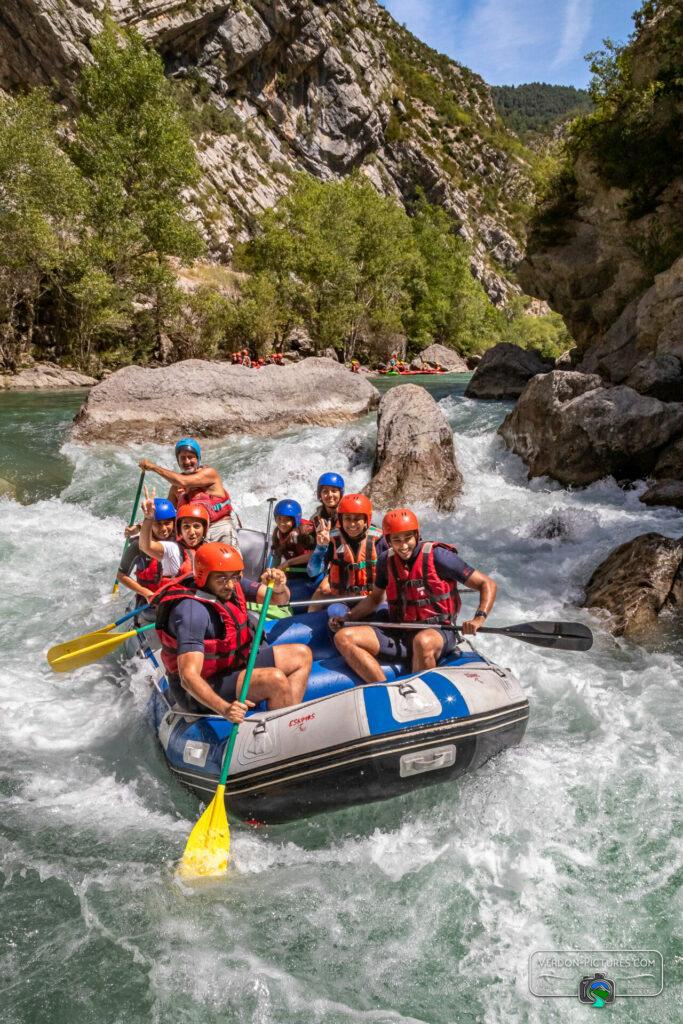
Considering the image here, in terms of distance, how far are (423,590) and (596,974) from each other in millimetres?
2099

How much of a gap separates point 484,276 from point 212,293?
55.2 meters

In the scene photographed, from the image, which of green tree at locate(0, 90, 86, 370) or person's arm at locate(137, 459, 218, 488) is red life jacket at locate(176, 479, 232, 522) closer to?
person's arm at locate(137, 459, 218, 488)

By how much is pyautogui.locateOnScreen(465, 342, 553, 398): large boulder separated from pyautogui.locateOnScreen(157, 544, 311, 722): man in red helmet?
16991mm

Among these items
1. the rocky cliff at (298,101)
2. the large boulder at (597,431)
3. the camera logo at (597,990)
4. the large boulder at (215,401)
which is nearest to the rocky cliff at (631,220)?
the large boulder at (597,431)

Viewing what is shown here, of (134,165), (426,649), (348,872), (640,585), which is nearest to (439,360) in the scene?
(134,165)

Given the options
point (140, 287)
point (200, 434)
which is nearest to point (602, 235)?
point (200, 434)

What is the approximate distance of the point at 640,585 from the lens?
605 centimetres

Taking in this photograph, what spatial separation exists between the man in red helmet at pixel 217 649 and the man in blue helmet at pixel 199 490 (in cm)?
229

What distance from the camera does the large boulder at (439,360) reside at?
34.0 meters

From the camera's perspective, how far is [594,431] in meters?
9.59

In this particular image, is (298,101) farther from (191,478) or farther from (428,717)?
(428,717)

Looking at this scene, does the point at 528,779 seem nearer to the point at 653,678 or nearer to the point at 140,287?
the point at 653,678

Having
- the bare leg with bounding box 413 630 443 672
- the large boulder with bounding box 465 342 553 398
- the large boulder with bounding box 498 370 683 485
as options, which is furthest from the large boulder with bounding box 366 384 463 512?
the large boulder with bounding box 465 342 553 398

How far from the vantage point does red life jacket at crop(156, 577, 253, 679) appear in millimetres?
3674
